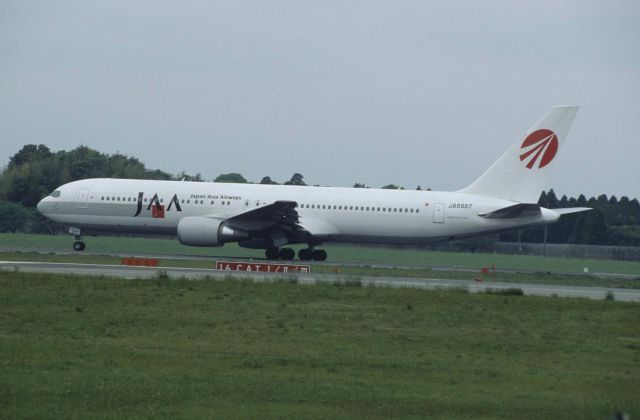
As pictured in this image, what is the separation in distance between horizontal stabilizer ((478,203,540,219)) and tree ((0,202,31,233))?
38422 mm

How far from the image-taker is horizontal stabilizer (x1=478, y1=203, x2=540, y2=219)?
44844mm

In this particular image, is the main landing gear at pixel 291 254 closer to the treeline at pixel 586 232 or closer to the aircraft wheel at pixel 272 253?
the aircraft wheel at pixel 272 253

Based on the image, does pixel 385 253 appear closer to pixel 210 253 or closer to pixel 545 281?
pixel 210 253

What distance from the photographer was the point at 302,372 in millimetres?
17453

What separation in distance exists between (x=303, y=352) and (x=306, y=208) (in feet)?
97.9

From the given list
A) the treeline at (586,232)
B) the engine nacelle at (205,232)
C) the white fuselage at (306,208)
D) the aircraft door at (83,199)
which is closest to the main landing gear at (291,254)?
the white fuselage at (306,208)

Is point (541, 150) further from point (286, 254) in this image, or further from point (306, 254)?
point (286, 254)

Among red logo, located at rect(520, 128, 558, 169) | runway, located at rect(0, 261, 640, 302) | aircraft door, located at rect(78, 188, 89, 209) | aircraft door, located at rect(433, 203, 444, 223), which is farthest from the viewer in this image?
aircraft door, located at rect(78, 188, 89, 209)

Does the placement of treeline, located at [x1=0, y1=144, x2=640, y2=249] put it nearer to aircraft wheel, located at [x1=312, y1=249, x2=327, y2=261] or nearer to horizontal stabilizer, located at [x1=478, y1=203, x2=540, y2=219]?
aircraft wheel, located at [x1=312, y1=249, x2=327, y2=261]

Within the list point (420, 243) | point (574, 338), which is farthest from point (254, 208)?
point (574, 338)

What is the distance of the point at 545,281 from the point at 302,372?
80.1 feet

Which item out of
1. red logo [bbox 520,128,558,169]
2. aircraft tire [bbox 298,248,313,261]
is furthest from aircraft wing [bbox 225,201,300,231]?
red logo [bbox 520,128,558,169]

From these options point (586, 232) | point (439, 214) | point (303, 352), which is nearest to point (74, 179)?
point (439, 214)

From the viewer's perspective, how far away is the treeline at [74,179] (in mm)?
72875
